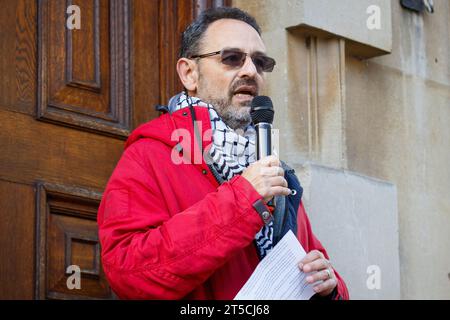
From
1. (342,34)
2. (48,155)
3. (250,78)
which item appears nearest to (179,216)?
(250,78)

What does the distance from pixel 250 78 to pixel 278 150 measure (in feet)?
3.28

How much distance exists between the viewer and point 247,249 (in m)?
3.97

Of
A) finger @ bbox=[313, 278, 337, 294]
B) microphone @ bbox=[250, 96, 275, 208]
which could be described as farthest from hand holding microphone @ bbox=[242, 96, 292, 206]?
finger @ bbox=[313, 278, 337, 294]

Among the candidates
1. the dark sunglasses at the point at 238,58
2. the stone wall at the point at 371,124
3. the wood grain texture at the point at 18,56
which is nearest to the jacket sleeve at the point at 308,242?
the dark sunglasses at the point at 238,58

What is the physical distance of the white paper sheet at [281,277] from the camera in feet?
12.3

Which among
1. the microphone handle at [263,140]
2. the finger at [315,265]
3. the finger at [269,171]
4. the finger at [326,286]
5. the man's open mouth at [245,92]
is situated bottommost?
the finger at [326,286]

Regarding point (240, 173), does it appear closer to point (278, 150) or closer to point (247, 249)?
point (247, 249)

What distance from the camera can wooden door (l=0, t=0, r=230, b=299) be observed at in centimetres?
445

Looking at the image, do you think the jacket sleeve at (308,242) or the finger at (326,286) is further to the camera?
the jacket sleeve at (308,242)

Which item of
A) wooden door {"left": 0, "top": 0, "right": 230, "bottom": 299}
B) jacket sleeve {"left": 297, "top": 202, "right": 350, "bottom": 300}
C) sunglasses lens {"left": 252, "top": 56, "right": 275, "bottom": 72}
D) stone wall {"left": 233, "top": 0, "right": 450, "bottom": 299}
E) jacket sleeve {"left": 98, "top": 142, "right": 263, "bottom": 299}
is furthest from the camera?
stone wall {"left": 233, "top": 0, "right": 450, "bottom": 299}

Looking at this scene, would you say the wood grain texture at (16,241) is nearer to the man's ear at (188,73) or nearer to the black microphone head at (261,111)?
the man's ear at (188,73)

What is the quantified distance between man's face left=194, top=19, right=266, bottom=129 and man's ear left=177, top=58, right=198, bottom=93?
26 mm

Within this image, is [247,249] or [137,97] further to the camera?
[137,97]

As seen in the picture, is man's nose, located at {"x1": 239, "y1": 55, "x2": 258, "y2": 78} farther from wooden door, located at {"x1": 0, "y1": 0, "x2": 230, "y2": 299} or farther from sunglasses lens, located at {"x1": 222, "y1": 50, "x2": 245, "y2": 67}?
wooden door, located at {"x1": 0, "y1": 0, "x2": 230, "y2": 299}
